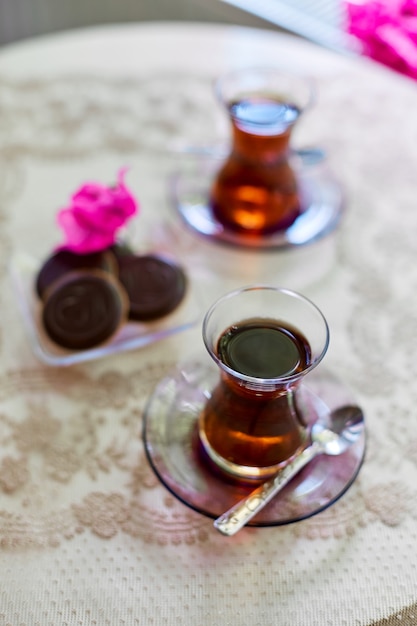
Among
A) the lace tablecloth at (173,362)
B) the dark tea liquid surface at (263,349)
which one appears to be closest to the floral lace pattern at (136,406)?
the lace tablecloth at (173,362)

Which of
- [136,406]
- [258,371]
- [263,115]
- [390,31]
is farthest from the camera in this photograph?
[390,31]

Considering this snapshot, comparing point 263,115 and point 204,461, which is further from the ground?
point 263,115

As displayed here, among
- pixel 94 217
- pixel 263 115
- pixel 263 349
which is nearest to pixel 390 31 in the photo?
pixel 263 115

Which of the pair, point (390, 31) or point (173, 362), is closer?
point (173, 362)

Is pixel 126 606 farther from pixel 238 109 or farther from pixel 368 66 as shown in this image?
pixel 368 66

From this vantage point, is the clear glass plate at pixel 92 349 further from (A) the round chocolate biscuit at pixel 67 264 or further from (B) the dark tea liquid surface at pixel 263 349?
(B) the dark tea liquid surface at pixel 263 349

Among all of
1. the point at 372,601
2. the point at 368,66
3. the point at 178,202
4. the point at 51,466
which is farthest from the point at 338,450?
the point at 368,66

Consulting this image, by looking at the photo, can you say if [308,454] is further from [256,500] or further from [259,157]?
[259,157]

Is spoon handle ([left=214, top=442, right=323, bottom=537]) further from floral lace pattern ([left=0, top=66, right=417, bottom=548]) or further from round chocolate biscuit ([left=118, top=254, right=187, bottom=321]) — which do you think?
round chocolate biscuit ([left=118, top=254, right=187, bottom=321])

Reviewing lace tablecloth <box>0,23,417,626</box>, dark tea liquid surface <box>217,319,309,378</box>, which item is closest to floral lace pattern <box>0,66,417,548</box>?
lace tablecloth <box>0,23,417,626</box>
